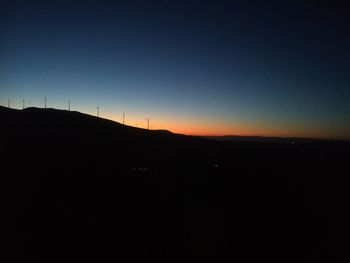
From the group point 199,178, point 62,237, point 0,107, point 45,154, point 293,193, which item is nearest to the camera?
point 62,237

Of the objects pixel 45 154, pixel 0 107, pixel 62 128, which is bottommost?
pixel 45 154

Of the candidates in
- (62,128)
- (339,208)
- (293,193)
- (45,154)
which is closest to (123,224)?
(339,208)

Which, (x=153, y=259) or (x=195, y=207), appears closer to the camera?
(x=153, y=259)

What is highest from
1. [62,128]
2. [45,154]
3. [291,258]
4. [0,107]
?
[0,107]

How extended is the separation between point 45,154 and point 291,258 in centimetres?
4350

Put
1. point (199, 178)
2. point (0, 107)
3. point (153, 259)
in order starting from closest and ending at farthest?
point (153, 259) → point (199, 178) → point (0, 107)

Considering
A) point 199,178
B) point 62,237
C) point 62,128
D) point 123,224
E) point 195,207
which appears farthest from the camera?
point 62,128

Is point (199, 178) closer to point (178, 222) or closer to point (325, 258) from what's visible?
point (178, 222)

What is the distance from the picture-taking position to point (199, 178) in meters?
51.4

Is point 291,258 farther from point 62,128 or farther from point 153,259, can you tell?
point 62,128

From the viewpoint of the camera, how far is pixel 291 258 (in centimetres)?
2183

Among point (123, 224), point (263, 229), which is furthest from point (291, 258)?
point (123, 224)

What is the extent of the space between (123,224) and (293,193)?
25929 millimetres

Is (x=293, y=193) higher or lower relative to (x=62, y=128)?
lower
